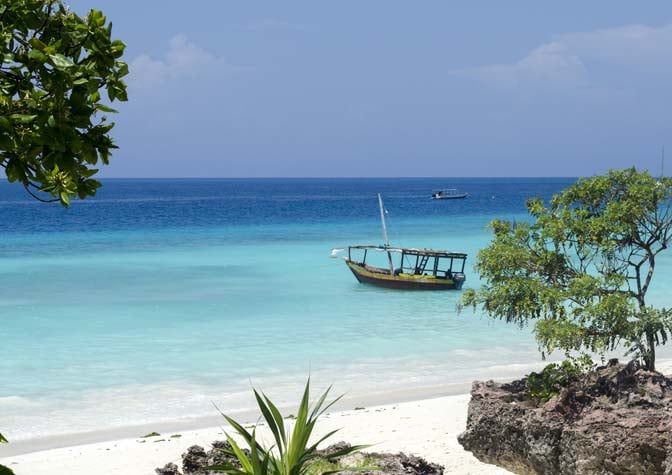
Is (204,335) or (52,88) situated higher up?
(52,88)

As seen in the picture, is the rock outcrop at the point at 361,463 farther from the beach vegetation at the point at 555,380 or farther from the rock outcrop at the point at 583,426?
the beach vegetation at the point at 555,380

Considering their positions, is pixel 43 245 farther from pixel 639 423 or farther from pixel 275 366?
pixel 639 423

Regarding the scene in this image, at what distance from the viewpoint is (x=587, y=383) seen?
9.84 meters

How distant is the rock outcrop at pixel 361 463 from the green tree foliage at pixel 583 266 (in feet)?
7.73

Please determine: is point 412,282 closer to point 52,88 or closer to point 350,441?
point 350,441

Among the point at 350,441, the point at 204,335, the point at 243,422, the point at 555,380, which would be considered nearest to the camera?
the point at 555,380

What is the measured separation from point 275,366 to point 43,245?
3251 centimetres

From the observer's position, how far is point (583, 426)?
873 cm

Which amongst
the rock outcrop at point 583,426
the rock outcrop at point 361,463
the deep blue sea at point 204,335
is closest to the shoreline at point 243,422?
the rock outcrop at point 583,426

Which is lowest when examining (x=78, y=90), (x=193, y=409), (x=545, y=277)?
(x=193, y=409)

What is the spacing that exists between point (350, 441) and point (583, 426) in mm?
3758

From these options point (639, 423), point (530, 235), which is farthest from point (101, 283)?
point (639, 423)

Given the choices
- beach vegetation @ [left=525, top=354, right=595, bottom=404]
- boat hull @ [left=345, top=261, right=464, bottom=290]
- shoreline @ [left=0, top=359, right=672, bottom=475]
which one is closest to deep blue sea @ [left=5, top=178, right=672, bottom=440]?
boat hull @ [left=345, top=261, right=464, bottom=290]

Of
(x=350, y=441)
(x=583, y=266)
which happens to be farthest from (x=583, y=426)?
(x=350, y=441)
